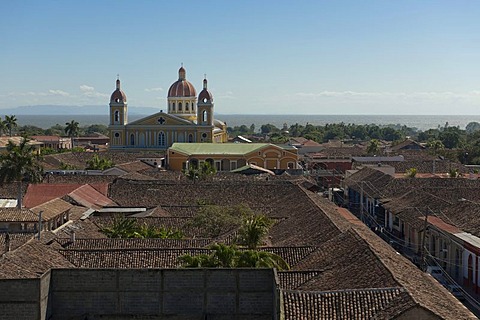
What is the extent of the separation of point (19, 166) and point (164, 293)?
22.9 metres

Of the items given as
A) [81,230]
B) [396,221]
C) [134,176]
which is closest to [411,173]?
[396,221]

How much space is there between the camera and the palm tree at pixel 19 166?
39.7 m

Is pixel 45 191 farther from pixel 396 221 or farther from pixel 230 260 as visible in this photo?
pixel 230 260

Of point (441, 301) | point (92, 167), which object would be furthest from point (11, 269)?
point (92, 167)

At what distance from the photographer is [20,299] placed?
1845 centimetres

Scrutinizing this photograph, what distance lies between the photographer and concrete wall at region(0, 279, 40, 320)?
1842 cm

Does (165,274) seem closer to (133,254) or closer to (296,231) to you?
(133,254)

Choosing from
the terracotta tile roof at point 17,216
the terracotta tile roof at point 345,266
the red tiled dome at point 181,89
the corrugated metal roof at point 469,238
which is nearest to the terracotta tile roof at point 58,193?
the terracotta tile roof at point 17,216

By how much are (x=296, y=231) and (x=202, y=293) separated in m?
12.1

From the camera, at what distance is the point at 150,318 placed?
762 inches

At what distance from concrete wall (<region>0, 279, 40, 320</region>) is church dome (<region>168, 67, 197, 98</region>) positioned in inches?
2869

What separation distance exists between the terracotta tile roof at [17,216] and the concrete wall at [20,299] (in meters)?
13.4

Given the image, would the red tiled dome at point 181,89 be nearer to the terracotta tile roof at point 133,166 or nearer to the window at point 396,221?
the terracotta tile roof at point 133,166

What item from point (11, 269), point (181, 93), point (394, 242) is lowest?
point (394, 242)
